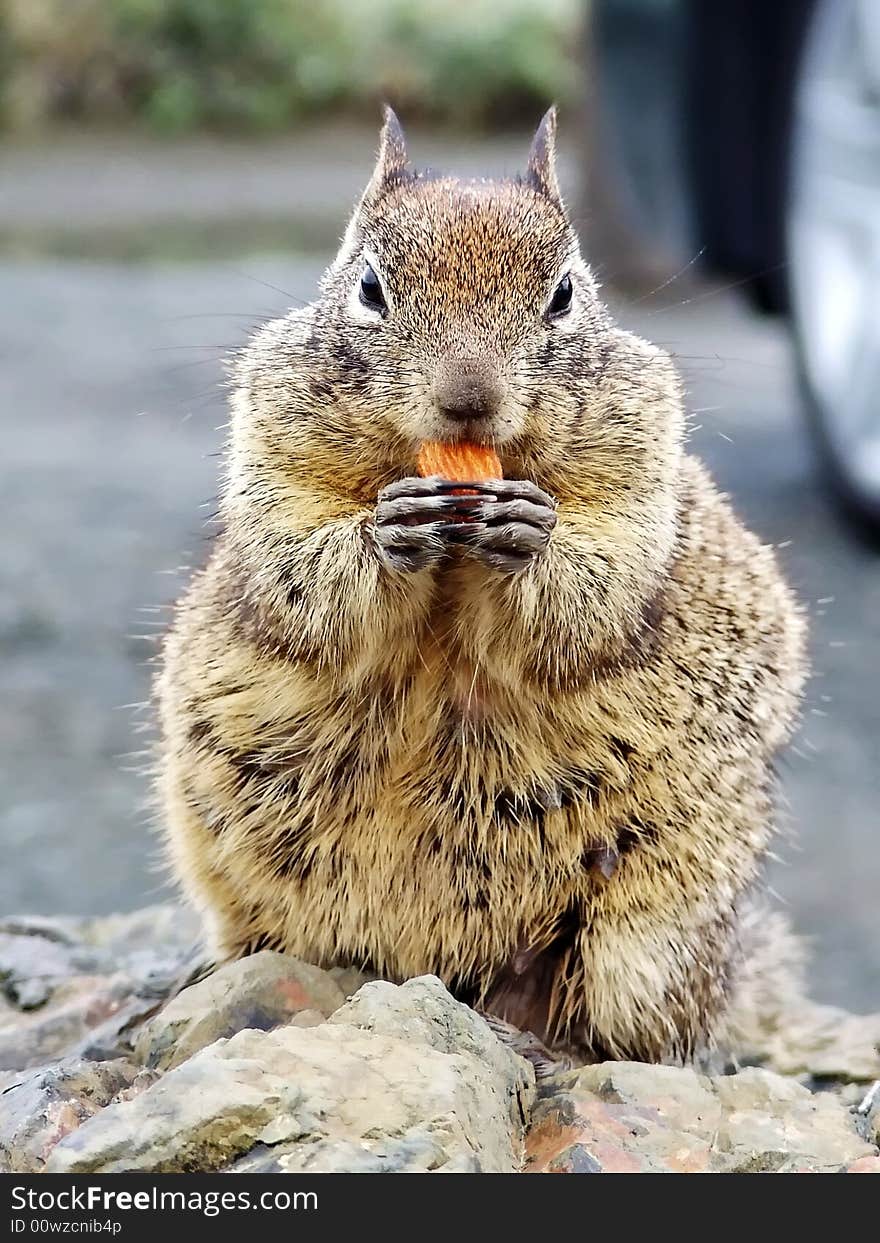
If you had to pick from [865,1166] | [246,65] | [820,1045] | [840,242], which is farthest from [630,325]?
[246,65]

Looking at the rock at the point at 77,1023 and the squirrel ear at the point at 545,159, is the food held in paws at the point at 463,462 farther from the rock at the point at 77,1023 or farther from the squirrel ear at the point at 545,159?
the rock at the point at 77,1023

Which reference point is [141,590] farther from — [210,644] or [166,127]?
[166,127]

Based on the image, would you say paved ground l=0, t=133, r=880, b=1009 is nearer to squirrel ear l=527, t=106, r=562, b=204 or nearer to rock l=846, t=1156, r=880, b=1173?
squirrel ear l=527, t=106, r=562, b=204

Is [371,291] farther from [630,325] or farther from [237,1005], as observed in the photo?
[630,325]

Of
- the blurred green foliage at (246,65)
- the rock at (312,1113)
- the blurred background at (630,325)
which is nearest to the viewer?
the rock at (312,1113)

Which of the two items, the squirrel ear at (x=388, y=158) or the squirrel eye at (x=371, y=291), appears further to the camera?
the squirrel ear at (x=388, y=158)

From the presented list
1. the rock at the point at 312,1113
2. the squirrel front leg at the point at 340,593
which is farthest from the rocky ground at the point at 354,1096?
the squirrel front leg at the point at 340,593

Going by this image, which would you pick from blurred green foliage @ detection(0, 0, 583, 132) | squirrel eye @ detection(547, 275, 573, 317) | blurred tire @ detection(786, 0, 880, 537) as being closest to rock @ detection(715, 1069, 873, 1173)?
squirrel eye @ detection(547, 275, 573, 317)
